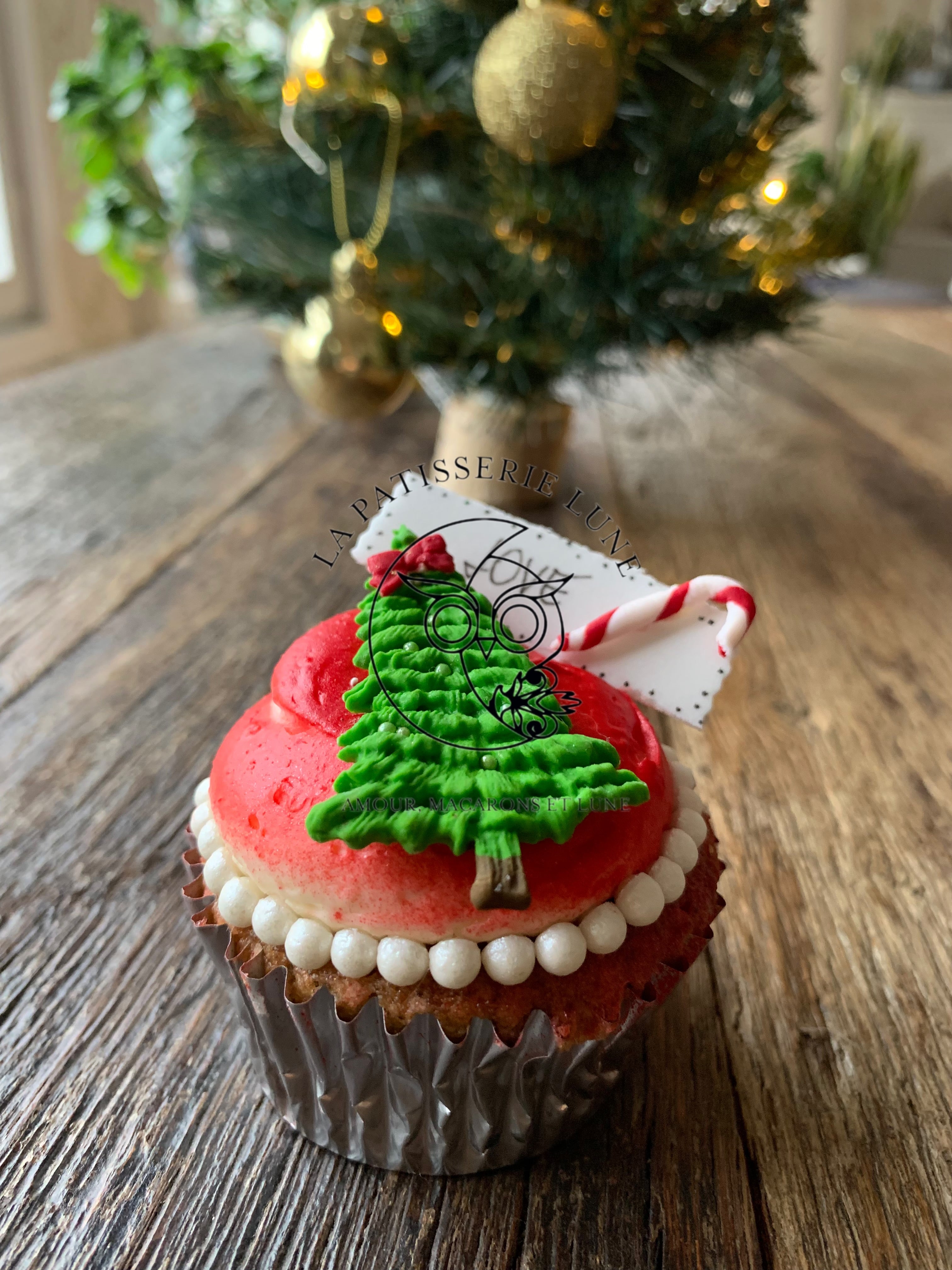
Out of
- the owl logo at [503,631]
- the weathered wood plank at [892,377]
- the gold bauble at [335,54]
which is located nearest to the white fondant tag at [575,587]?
the owl logo at [503,631]

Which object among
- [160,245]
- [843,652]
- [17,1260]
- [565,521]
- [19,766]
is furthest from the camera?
[160,245]

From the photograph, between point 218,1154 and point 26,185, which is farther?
point 26,185

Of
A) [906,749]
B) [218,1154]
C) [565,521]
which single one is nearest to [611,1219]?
[218,1154]

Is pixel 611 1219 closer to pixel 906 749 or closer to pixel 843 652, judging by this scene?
pixel 906 749

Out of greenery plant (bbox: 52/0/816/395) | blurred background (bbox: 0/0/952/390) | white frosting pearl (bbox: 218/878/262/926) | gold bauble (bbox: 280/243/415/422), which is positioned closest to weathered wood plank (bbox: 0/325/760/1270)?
white frosting pearl (bbox: 218/878/262/926)

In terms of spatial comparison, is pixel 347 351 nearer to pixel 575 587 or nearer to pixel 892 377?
pixel 575 587

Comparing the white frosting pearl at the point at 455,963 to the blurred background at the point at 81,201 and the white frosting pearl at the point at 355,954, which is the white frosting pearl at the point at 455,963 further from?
the blurred background at the point at 81,201

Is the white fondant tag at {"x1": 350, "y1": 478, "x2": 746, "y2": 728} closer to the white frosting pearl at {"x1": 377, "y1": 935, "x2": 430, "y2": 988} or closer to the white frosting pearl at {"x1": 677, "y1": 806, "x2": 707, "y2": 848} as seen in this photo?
the white frosting pearl at {"x1": 677, "y1": 806, "x2": 707, "y2": 848}
